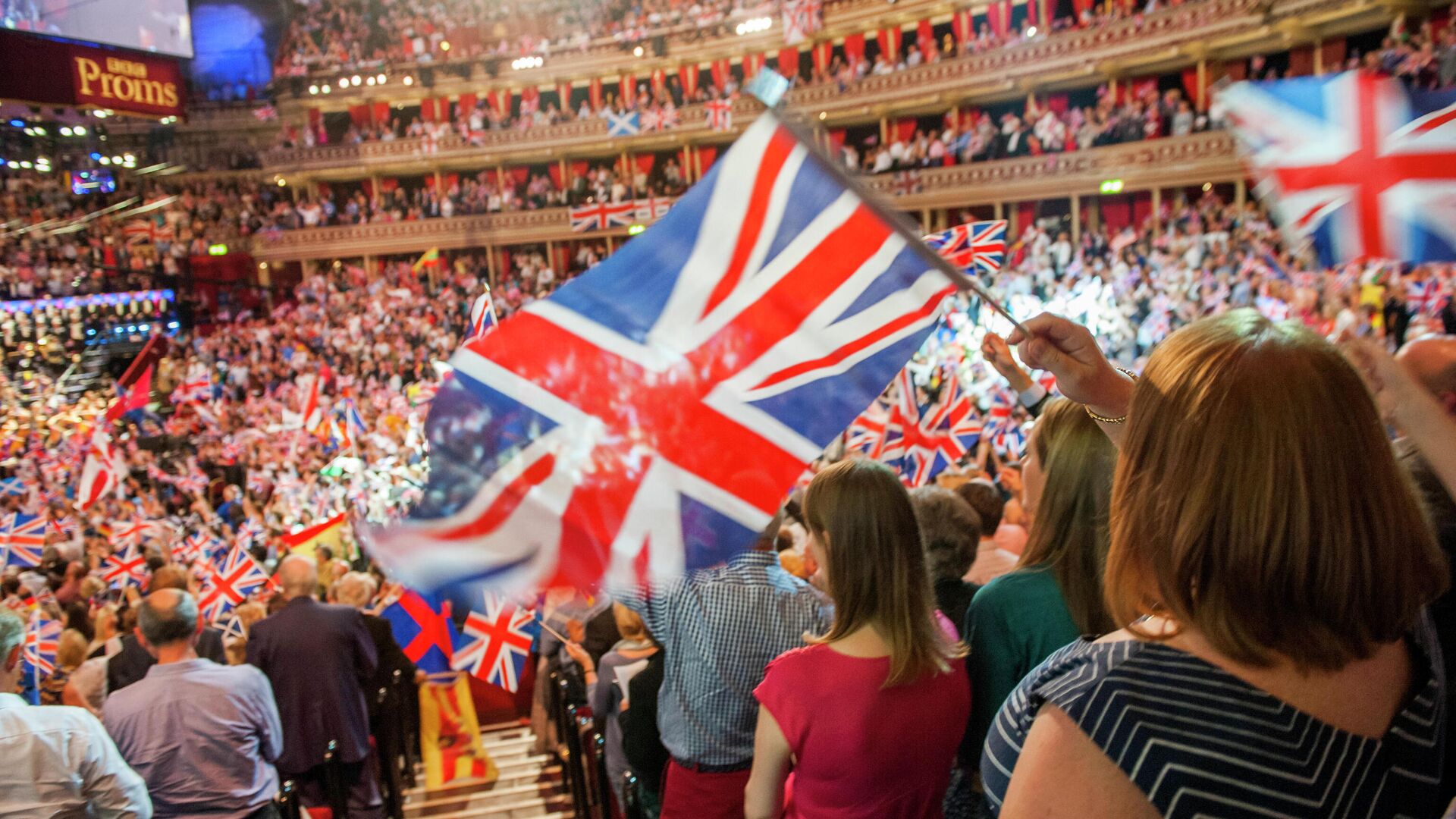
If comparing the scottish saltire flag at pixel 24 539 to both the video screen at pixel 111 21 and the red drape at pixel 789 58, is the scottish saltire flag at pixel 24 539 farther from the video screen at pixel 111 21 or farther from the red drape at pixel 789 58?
the red drape at pixel 789 58

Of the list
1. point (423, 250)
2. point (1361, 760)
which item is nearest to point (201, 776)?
point (1361, 760)

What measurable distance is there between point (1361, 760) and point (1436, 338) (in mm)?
1535

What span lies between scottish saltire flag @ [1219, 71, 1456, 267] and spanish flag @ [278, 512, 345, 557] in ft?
19.6

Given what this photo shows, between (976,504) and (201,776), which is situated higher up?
(976,504)

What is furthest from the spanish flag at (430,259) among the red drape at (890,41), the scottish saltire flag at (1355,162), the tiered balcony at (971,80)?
the scottish saltire flag at (1355,162)

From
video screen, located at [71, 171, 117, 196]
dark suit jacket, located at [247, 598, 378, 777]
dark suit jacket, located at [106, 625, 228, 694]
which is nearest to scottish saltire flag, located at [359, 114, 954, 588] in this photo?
dark suit jacket, located at [247, 598, 378, 777]

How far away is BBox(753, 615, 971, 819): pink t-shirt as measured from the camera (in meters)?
2.16

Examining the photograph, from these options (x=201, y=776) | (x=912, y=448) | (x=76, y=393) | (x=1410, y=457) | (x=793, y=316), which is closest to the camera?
(x=1410, y=457)

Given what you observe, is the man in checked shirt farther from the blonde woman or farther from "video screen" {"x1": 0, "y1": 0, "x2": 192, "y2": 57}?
"video screen" {"x1": 0, "y1": 0, "x2": 192, "y2": 57}

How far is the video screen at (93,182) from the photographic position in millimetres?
31578

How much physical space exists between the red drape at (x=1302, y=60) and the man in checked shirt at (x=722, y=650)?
2176 cm

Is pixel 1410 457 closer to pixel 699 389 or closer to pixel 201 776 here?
pixel 699 389

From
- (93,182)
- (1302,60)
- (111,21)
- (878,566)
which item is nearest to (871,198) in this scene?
(878,566)

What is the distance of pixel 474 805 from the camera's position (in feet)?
19.8
